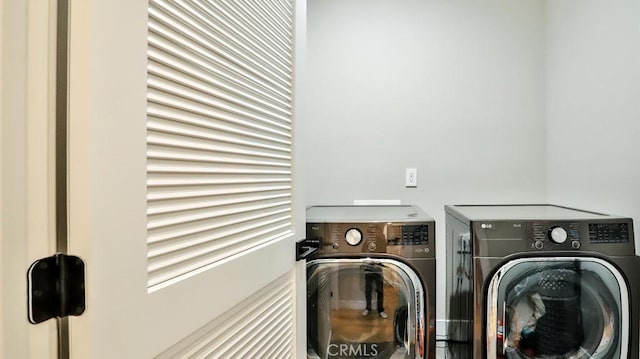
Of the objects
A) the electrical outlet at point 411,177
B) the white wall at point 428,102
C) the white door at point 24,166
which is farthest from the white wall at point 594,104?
the white door at point 24,166

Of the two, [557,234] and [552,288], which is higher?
[557,234]

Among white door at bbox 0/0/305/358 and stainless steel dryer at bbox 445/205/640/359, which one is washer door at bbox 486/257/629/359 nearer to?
stainless steel dryer at bbox 445/205/640/359

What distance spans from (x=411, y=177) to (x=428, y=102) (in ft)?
1.54

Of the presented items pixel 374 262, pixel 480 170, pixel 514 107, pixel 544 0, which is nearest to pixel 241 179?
pixel 374 262

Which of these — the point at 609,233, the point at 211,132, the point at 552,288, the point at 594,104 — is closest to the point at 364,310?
the point at 552,288

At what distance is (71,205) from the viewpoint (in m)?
0.47

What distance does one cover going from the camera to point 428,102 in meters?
2.38

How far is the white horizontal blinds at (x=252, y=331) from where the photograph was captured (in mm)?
728

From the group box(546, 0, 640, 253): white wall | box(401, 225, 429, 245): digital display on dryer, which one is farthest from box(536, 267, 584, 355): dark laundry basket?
box(401, 225, 429, 245): digital display on dryer

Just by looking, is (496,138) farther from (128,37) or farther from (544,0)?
(128,37)

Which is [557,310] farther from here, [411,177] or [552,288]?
[411,177]

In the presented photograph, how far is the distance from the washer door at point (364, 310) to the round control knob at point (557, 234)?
21.1 inches

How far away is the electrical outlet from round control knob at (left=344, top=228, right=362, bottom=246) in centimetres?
87

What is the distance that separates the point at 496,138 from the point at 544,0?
0.87m
